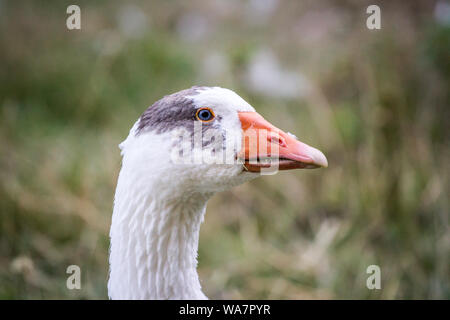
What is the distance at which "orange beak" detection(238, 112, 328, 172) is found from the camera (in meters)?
1.52

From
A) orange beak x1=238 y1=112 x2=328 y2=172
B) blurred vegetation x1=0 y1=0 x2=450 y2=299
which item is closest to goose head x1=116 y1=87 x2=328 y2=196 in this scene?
orange beak x1=238 y1=112 x2=328 y2=172

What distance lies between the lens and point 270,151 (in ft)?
5.07

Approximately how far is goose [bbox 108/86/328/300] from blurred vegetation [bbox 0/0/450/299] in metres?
0.97

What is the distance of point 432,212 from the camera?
3.22m

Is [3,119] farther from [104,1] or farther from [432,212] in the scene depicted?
[432,212]

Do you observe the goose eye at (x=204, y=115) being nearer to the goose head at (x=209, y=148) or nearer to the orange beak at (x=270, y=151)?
the goose head at (x=209, y=148)

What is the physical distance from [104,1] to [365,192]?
178 inches

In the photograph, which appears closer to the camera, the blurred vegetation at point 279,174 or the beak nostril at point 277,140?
the beak nostril at point 277,140

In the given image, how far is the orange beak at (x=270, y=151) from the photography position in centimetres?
152

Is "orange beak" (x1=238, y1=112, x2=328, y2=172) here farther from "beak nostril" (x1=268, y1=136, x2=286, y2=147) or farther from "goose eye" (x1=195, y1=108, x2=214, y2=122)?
"goose eye" (x1=195, y1=108, x2=214, y2=122)

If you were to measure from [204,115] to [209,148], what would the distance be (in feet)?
0.42

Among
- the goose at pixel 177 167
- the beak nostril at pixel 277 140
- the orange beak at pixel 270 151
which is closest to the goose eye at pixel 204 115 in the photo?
the goose at pixel 177 167

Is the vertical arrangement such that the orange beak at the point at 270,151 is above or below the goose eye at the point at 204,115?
below

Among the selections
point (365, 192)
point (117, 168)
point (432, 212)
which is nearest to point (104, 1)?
point (117, 168)
